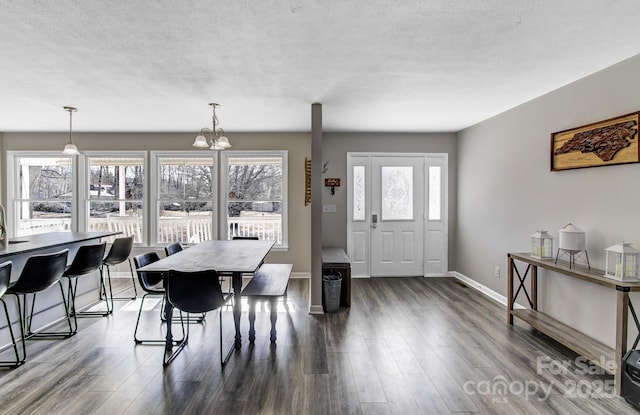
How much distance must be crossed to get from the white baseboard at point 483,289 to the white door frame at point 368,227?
0.70 ft

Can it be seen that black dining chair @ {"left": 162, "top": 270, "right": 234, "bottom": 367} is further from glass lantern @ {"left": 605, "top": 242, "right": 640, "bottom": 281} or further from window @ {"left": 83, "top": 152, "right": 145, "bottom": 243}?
window @ {"left": 83, "top": 152, "right": 145, "bottom": 243}

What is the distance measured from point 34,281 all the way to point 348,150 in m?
4.23

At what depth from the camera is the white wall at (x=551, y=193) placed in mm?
2547

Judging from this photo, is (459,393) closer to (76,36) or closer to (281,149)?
(76,36)

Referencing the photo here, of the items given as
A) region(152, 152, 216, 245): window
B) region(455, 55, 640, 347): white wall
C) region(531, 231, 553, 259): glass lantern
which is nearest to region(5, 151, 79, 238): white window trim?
region(152, 152, 216, 245): window

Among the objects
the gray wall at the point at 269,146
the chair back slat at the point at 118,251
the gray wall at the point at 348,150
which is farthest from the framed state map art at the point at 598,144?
the chair back slat at the point at 118,251

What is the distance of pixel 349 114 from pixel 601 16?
102 inches

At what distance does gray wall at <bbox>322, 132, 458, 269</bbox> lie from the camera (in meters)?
5.18

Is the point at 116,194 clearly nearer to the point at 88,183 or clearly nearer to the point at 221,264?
the point at 88,183

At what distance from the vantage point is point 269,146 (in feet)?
17.3

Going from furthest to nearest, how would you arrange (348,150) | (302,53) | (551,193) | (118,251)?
1. (348,150)
2. (118,251)
3. (551,193)
4. (302,53)

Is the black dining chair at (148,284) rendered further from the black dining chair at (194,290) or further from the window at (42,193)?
the window at (42,193)

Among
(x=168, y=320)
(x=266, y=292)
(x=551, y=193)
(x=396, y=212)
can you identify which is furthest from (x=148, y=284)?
(x=551, y=193)

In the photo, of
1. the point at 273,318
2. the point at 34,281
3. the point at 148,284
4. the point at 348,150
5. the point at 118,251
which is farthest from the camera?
the point at 348,150
